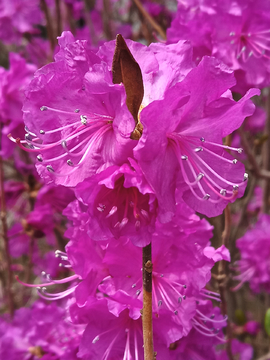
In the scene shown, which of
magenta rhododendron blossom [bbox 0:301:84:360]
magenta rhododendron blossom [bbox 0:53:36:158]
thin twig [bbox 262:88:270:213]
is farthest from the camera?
thin twig [bbox 262:88:270:213]

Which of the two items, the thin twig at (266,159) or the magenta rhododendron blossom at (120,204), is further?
the thin twig at (266,159)

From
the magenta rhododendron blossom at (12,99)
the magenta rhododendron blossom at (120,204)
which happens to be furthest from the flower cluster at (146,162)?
the magenta rhododendron blossom at (12,99)

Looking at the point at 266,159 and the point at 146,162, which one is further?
the point at 266,159

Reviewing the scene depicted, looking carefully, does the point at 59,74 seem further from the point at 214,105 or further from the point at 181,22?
the point at 181,22

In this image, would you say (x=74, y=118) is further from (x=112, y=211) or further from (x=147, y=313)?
(x=147, y=313)

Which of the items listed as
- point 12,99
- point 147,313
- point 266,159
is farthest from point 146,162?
point 266,159

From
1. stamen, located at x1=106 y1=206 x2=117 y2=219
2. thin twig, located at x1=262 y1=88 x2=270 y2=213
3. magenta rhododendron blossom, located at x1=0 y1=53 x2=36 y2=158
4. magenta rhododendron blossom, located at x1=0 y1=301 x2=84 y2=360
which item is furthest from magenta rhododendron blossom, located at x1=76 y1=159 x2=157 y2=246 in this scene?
thin twig, located at x1=262 y1=88 x2=270 y2=213

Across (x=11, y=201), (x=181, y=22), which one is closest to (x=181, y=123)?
(x=181, y=22)

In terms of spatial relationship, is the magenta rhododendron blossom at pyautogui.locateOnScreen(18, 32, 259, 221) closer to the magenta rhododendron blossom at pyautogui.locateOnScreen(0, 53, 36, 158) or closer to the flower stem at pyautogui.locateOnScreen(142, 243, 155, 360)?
the flower stem at pyautogui.locateOnScreen(142, 243, 155, 360)

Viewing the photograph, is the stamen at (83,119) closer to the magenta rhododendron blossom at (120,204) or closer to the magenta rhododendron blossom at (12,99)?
the magenta rhododendron blossom at (120,204)

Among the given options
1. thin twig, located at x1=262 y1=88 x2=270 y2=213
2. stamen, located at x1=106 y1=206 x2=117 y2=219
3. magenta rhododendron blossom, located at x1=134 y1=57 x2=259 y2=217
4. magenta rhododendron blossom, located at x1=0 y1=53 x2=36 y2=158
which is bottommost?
thin twig, located at x1=262 y1=88 x2=270 y2=213

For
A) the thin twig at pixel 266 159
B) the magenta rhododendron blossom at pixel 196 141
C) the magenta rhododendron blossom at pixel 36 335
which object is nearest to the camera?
the magenta rhododendron blossom at pixel 196 141
